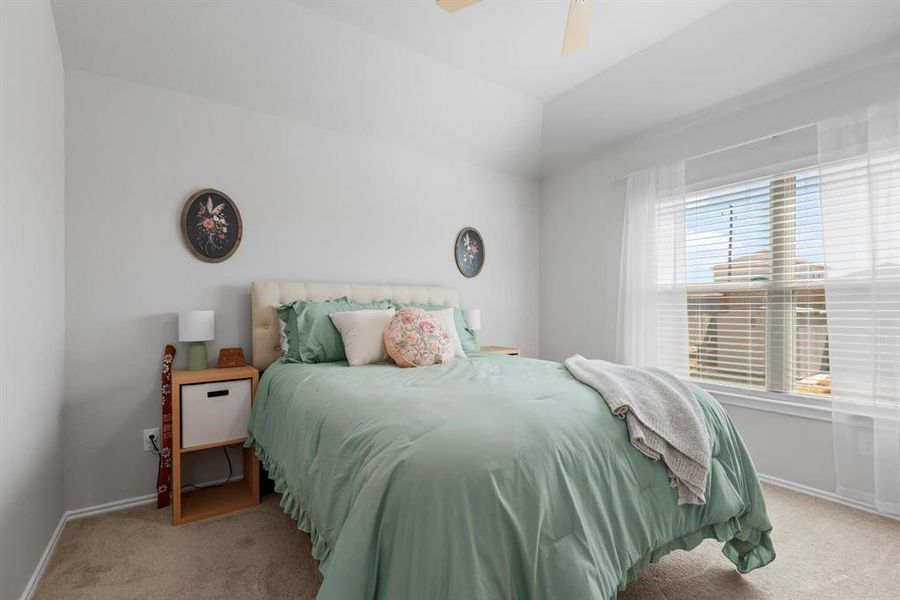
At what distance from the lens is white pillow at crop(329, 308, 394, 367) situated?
2.45m

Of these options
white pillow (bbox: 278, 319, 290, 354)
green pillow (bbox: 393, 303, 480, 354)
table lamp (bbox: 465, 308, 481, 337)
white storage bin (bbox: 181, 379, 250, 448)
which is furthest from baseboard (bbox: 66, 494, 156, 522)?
table lamp (bbox: 465, 308, 481, 337)

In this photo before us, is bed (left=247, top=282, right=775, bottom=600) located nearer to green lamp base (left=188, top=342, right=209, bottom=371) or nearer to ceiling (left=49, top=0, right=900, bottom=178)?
green lamp base (left=188, top=342, right=209, bottom=371)

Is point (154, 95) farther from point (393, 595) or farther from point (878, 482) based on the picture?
point (878, 482)

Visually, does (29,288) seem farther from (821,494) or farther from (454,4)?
(821,494)

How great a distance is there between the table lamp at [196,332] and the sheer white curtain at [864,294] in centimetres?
357

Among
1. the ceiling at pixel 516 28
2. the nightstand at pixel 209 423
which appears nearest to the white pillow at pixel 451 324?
the nightstand at pixel 209 423

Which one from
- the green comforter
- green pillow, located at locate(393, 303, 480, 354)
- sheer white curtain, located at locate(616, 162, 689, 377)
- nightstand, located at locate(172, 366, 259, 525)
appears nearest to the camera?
the green comforter

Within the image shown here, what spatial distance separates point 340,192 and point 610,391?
2.45m

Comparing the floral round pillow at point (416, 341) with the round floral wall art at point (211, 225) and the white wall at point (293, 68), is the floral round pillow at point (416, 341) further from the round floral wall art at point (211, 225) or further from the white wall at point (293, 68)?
the white wall at point (293, 68)

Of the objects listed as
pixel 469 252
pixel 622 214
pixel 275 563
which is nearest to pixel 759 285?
pixel 622 214

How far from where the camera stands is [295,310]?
263 cm

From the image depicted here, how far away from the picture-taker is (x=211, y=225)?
105 inches

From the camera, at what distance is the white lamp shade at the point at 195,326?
2385mm

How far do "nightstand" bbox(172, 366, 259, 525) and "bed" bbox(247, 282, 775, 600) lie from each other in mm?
521
